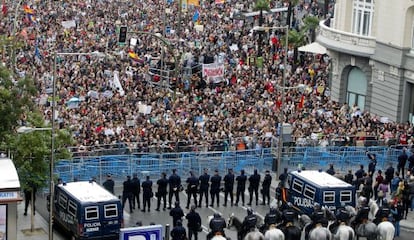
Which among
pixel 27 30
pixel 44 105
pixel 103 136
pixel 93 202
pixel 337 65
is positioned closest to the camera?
pixel 93 202

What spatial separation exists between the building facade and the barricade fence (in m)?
7.23

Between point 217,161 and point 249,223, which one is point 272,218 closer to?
point 249,223

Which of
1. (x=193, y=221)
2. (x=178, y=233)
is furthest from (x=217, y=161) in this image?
(x=178, y=233)

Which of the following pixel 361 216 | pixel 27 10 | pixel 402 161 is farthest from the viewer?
pixel 27 10

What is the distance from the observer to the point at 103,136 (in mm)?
47188

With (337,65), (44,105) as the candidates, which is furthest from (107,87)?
(337,65)

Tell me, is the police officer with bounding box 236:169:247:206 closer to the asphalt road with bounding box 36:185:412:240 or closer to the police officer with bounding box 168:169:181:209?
the asphalt road with bounding box 36:185:412:240

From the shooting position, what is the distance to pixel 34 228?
127ft

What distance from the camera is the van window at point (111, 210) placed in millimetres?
36188

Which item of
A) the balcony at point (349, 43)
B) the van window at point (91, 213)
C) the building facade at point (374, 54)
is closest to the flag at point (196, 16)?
the building facade at point (374, 54)

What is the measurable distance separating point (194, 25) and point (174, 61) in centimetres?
1136

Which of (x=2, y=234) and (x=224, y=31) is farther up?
(x=224, y=31)

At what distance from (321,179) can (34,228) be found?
10.4 metres

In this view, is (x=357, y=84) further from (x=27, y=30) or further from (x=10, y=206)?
(x=10, y=206)
